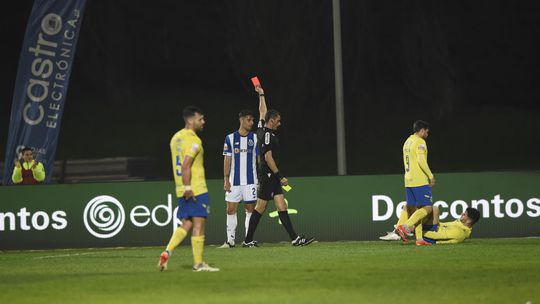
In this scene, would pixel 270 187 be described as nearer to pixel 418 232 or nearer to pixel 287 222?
pixel 287 222

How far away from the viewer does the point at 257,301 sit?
11.8 meters

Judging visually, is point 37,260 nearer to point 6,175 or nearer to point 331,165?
point 6,175

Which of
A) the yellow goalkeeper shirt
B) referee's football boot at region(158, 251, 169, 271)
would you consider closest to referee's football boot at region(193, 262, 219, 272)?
referee's football boot at region(158, 251, 169, 271)

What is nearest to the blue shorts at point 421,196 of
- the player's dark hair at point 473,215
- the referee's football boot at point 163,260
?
the player's dark hair at point 473,215

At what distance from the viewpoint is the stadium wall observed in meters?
20.3

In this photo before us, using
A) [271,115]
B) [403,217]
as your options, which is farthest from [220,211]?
[403,217]

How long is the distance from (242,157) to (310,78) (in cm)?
2669

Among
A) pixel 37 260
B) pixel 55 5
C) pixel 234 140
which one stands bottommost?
pixel 37 260

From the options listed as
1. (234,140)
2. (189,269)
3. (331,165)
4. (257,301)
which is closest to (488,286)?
(257,301)

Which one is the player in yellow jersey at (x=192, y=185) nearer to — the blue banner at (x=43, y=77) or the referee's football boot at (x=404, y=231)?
the referee's football boot at (x=404, y=231)

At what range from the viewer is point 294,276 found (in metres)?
13.9

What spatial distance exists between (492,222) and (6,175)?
8939 mm

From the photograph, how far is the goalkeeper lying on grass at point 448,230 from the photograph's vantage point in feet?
61.6

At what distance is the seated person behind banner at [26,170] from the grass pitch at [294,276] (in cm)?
340
